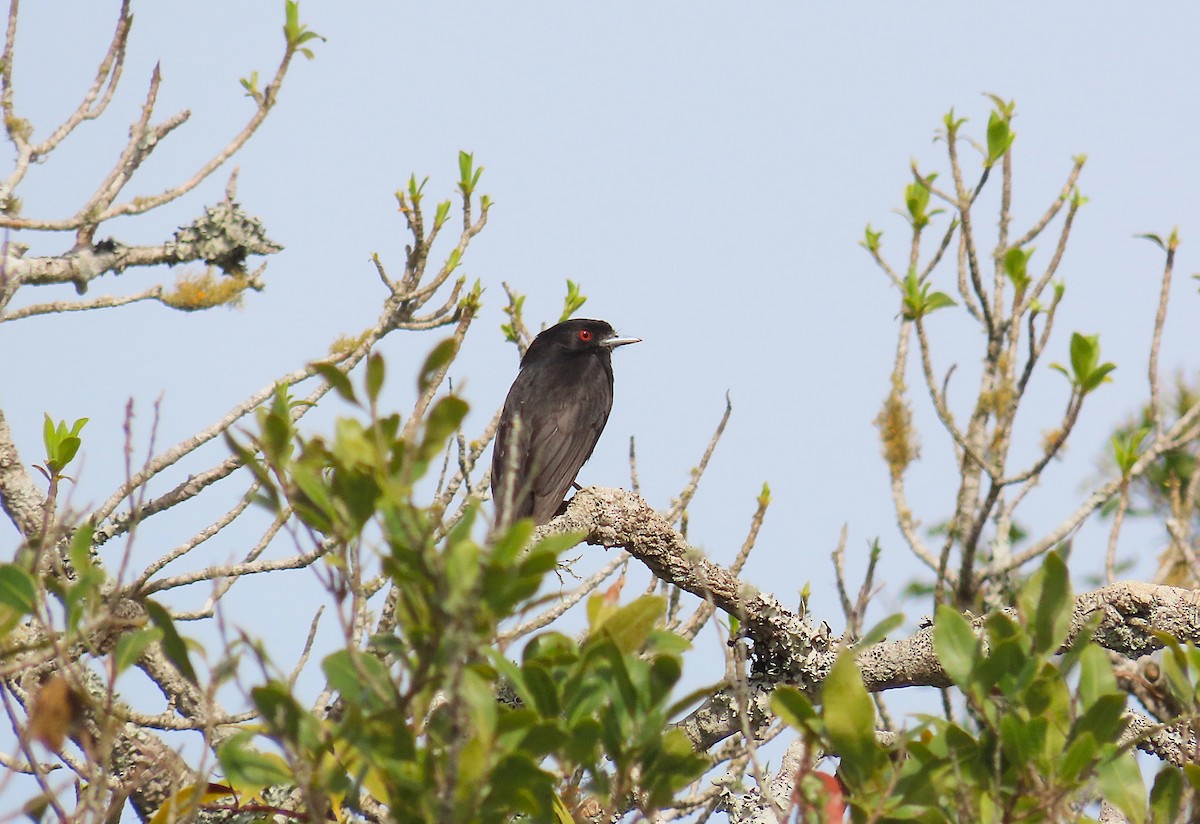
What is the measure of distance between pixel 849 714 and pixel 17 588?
55.5 inches

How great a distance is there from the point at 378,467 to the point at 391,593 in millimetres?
3718

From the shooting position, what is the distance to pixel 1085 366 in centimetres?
606

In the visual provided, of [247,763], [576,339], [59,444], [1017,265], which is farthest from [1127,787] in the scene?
[576,339]

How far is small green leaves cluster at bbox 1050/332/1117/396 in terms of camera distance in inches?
234

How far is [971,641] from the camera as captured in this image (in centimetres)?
210

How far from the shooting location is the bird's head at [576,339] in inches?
360

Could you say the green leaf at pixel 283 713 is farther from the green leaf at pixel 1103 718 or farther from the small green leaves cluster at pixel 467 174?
the small green leaves cluster at pixel 467 174

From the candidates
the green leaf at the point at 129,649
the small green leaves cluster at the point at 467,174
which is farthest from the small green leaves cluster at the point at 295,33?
the green leaf at the point at 129,649

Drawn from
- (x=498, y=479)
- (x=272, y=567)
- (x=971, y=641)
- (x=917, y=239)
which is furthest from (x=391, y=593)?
(x=917, y=239)

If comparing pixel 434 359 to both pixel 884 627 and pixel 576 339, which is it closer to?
pixel 884 627

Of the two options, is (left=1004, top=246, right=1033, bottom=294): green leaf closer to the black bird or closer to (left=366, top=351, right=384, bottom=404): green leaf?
the black bird

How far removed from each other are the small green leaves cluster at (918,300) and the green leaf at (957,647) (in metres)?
5.17

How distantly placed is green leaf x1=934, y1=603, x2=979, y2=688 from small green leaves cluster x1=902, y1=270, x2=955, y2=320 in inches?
204

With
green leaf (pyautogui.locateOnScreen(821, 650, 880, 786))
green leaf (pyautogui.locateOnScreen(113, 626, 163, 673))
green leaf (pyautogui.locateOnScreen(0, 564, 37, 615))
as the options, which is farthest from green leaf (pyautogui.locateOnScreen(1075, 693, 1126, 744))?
green leaf (pyautogui.locateOnScreen(0, 564, 37, 615))
